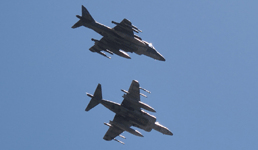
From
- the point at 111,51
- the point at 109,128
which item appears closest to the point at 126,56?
the point at 111,51

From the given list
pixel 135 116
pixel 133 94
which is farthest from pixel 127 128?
pixel 133 94

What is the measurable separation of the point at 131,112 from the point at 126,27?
14427 millimetres

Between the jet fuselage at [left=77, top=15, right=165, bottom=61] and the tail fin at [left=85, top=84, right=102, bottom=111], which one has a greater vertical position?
the jet fuselage at [left=77, top=15, right=165, bottom=61]

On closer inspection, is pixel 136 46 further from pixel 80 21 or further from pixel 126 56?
pixel 80 21

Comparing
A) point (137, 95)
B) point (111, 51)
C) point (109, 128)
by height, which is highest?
point (111, 51)

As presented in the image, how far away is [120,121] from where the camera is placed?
228 feet

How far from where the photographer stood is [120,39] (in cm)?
6894

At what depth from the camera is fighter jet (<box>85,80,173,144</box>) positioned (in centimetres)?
6600

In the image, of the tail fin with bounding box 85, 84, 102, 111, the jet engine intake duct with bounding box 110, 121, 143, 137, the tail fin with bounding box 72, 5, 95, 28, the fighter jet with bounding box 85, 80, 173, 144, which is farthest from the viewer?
the tail fin with bounding box 72, 5, 95, 28

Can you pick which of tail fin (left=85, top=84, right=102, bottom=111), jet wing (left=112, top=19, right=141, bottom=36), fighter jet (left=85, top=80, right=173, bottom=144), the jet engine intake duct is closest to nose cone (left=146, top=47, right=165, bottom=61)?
jet wing (left=112, top=19, right=141, bottom=36)

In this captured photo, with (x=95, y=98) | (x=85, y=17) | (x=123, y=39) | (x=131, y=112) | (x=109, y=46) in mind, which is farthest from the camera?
(x=109, y=46)

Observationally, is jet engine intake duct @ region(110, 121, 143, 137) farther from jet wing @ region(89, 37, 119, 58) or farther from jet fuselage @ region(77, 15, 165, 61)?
jet fuselage @ region(77, 15, 165, 61)

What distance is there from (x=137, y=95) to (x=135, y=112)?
3.55 meters

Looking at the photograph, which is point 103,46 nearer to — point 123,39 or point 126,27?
point 123,39
